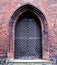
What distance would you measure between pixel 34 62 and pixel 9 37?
1495mm

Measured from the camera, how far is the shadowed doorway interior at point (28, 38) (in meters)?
7.57

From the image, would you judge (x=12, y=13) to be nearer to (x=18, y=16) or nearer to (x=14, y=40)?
(x=18, y=16)

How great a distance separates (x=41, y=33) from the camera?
746cm

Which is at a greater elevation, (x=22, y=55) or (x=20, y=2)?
(x=20, y=2)

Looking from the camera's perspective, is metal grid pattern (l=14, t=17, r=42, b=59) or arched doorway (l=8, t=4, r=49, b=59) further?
metal grid pattern (l=14, t=17, r=42, b=59)

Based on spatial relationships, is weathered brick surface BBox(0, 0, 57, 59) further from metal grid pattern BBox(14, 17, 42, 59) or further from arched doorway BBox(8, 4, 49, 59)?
metal grid pattern BBox(14, 17, 42, 59)

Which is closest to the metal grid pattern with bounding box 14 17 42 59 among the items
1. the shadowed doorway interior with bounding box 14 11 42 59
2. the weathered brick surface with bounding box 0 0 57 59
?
the shadowed doorway interior with bounding box 14 11 42 59

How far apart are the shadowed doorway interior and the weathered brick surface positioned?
1.37 feet

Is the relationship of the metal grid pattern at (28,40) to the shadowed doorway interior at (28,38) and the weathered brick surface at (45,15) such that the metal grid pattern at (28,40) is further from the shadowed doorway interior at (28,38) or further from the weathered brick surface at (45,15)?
the weathered brick surface at (45,15)

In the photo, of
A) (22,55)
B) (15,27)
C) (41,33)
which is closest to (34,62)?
(22,55)

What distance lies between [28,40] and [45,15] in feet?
4.41

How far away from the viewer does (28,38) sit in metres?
7.61

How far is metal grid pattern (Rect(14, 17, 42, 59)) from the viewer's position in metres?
7.57

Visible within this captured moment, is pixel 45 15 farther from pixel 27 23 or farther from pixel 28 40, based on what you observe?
pixel 28 40
